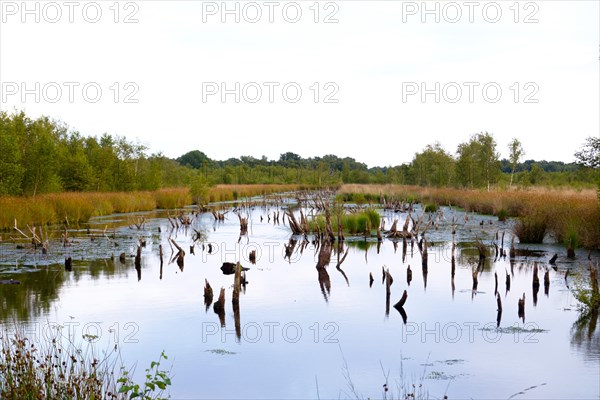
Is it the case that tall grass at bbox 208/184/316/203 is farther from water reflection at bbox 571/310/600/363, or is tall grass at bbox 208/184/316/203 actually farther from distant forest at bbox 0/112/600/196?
water reflection at bbox 571/310/600/363

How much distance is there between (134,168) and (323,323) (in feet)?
151

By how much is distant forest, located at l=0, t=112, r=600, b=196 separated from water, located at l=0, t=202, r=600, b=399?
9265 millimetres

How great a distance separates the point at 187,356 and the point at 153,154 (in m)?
63.7

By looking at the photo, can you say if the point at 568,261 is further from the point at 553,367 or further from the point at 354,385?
the point at 354,385

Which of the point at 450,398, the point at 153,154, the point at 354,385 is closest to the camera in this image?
the point at 450,398

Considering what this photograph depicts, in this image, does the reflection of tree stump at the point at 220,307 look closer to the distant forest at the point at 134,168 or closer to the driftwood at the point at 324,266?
the driftwood at the point at 324,266

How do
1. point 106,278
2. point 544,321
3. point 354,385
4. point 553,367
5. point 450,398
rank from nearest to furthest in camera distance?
1. point 450,398
2. point 354,385
3. point 553,367
4. point 544,321
5. point 106,278

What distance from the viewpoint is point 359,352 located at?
10094mm

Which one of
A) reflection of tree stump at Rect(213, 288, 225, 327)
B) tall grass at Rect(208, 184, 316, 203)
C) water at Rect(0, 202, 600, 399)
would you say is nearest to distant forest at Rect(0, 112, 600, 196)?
tall grass at Rect(208, 184, 316, 203)

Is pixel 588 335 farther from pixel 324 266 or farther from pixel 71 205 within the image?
pixel 71 205

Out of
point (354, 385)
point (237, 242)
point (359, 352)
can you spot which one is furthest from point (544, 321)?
point (237, 242)

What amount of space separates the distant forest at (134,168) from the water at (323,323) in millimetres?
9265

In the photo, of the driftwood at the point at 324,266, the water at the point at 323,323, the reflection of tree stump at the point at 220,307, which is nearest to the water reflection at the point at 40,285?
the water at the point at 323,323

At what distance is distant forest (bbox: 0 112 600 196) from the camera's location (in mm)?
35531
